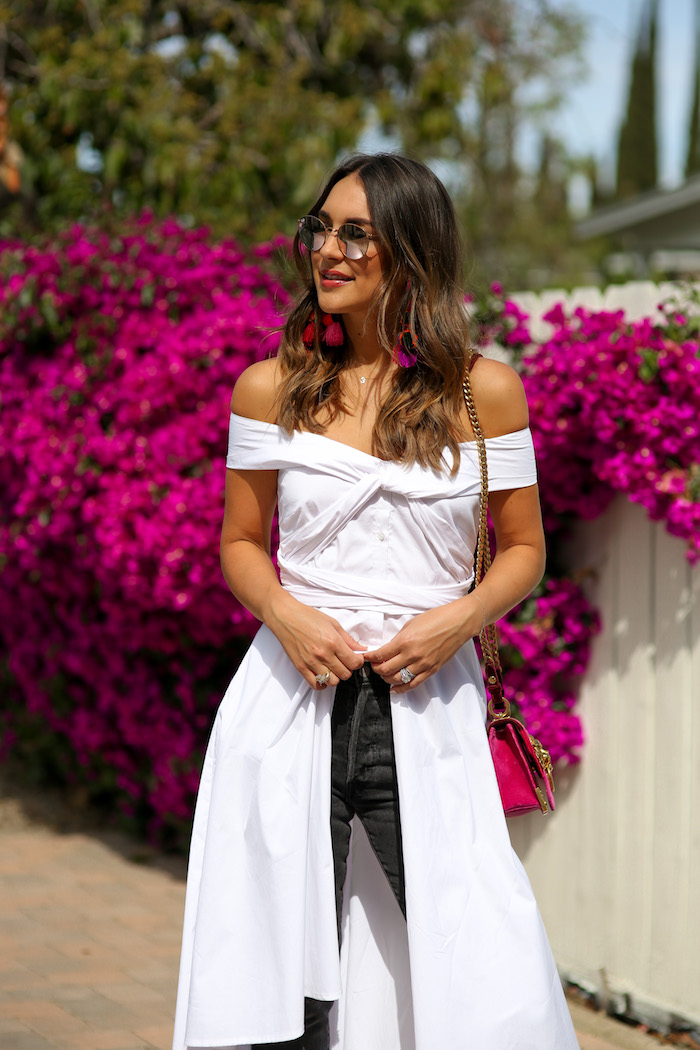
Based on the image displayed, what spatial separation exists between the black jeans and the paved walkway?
4.39ft

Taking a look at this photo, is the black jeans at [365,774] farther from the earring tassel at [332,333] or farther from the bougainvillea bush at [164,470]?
the bougainvillea bush at [164,470]

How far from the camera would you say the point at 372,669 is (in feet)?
7.14

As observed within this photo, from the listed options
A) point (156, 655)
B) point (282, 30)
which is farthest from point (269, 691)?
point (282, 30)

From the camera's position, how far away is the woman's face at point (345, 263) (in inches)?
86.9

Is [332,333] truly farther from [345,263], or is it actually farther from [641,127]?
[641,127]

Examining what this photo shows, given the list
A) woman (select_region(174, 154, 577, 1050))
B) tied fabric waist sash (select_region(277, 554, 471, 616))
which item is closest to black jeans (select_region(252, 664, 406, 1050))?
woman (select_region(174, 154, 577, 1050))

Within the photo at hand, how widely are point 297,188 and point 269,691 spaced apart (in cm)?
486

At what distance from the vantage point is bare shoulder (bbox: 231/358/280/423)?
7.57ft

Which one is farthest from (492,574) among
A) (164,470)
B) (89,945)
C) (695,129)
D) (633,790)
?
(695,129)

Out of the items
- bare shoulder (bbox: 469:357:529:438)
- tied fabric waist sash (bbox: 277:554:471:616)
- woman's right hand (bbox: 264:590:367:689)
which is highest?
bare shoulder (bbox: 469:357:529:438)

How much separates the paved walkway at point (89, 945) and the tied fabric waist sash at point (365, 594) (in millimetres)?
1668

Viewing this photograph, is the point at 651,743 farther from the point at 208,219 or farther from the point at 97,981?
the point at 208,219

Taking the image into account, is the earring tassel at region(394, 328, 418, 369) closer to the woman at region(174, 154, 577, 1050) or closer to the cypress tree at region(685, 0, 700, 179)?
the woman at region(174, 154, 577, 1050)

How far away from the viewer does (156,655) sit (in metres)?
4.73
